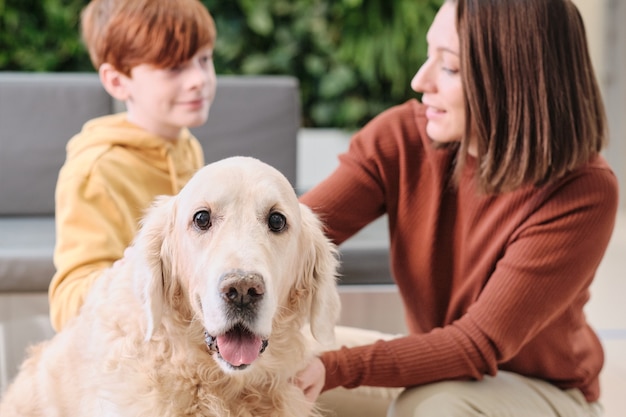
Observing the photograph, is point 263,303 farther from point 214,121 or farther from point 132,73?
point 214,121

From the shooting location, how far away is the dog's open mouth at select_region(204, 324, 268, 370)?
4.13 feet

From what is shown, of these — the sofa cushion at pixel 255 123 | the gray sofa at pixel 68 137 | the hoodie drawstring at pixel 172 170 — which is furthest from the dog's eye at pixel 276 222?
the sofa cushion at pixel 255 123

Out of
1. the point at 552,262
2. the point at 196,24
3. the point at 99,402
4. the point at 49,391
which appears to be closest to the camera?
the point at 99,402

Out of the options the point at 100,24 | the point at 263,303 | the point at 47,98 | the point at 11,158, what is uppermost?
the point at 100,24

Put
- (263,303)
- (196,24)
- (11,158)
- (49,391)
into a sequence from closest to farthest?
(263,303)
(49,391)
(196,24)
(11,158)

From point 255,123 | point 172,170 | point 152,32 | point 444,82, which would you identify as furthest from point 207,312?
point 255,123

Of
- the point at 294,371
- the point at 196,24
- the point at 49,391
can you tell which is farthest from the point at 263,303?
the point at 196,24

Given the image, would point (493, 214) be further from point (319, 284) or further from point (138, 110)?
point (138, 110)

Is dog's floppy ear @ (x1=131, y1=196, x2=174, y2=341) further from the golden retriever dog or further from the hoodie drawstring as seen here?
the hoodie drawstring

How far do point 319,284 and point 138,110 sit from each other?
974 millimetres

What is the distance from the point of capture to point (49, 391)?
1504 mm

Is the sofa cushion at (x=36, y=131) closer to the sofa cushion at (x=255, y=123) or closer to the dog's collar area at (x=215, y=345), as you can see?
the sofa cushion at (x=255, y=123)

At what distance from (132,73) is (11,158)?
1472 mm

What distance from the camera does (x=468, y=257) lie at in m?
1.76
